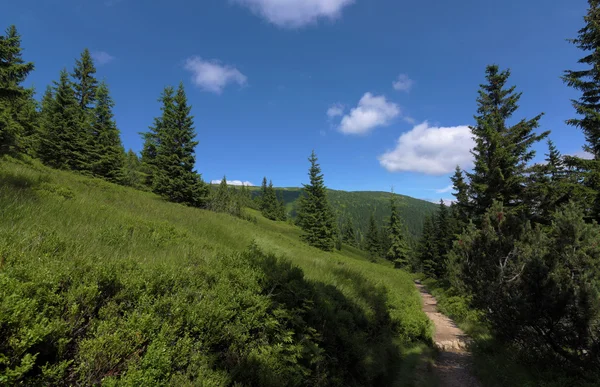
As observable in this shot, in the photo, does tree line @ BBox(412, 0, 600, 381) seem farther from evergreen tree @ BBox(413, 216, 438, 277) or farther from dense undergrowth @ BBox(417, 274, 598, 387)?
evergreen tree @ BBox(413, 216, 438, 277)

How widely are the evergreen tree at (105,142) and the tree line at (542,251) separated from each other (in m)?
32.5

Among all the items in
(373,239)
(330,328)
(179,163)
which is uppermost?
(179,163)

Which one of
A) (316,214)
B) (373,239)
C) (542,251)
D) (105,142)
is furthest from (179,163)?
(373,239)

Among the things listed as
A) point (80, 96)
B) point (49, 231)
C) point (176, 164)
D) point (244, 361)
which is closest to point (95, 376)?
point (244, 361)

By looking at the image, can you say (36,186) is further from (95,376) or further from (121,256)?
(95,376)

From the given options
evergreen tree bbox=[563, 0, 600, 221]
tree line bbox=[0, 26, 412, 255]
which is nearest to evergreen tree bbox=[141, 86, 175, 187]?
tree line bbox=[0, 26, 412, 255]

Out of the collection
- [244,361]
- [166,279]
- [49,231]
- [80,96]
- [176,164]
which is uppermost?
[80,96]

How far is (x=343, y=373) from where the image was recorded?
581 cm

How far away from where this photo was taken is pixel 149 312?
342 centimetres

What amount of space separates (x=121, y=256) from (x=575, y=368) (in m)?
10.1

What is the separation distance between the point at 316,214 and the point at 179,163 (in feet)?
61.4

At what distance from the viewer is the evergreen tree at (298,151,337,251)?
36531 millimetres

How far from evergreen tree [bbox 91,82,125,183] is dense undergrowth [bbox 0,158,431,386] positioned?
2361 cm

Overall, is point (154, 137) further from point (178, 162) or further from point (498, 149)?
point (498, 149)
